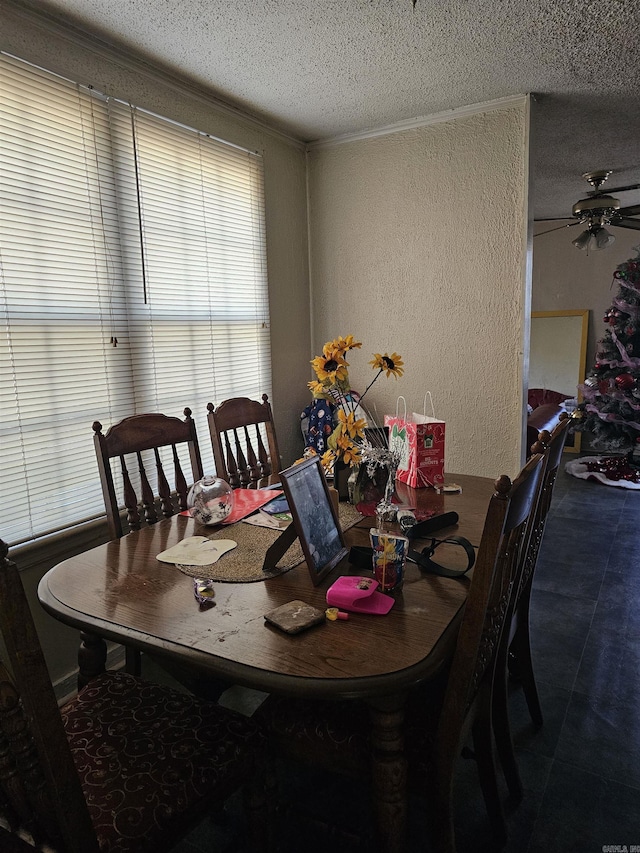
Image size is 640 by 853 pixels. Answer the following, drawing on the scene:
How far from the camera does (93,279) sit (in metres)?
2.22

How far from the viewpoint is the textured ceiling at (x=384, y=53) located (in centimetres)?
200

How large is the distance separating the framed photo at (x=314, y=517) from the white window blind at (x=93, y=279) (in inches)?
46.8

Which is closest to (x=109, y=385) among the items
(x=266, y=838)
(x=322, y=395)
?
(x=322, y=395)

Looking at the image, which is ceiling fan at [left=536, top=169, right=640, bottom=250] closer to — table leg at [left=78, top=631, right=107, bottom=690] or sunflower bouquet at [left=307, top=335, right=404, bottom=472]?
sunflower bouquet at [left=307, top=335, right=404, bottom=472]

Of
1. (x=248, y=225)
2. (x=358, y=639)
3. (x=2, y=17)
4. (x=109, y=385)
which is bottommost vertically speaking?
(x=358, y=639)

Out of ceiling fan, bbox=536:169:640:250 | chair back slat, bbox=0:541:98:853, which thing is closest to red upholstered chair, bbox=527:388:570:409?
ceiling fan, bbox=536:169:640:250

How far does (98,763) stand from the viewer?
1079 millimetres

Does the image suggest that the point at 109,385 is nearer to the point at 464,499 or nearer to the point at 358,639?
the point at 464,499

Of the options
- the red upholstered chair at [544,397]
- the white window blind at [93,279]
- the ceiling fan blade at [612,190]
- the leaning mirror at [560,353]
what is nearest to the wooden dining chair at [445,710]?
the white window blind at [93,279]

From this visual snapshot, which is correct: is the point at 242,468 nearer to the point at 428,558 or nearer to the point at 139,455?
the point at 139,455

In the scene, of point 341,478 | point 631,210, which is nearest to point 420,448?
point 341,478

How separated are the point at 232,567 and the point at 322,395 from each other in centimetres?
60

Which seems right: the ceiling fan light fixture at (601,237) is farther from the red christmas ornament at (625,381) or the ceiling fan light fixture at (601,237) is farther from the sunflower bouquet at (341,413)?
the sunflower bouquet at (341,413)

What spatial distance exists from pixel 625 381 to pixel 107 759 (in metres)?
4.94
